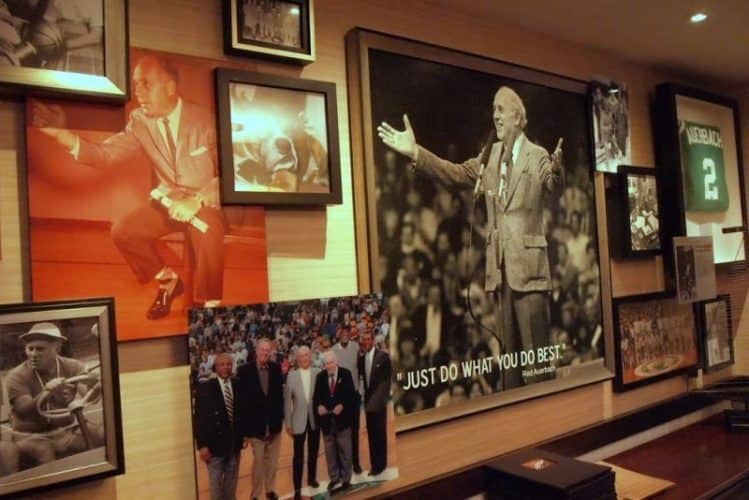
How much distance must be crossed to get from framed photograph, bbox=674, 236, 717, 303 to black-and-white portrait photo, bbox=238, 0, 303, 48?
1.74m

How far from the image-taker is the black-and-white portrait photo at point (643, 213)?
2273 millimetres

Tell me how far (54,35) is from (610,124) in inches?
72.8

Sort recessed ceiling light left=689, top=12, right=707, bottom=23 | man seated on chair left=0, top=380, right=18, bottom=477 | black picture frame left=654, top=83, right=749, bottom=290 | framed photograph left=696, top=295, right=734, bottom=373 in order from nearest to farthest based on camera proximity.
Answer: man seated on chair left=0, top=380, right=18, bottom=477 < recessed ceiling light left=689, top=12, right=707, bottom=23 < black picture frame left=654, top=83, right=749, bottom=290 < framed photograph left=696, top=295, right=734, bottom=373

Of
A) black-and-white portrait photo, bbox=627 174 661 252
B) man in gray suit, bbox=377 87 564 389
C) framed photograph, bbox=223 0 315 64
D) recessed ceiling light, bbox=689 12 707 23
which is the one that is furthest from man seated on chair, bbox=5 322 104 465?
recessed ceiling light, bbox=689 12 707 23

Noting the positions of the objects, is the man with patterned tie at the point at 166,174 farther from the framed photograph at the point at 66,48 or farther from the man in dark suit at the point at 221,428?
the man in dark suit at the point at 221,428

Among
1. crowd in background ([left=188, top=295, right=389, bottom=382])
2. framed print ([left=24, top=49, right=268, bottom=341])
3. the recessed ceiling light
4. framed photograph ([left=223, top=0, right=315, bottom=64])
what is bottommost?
crowd in background ([left=188, top=295, right=389, bottom=382])

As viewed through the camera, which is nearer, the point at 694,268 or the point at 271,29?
the point at 271,29

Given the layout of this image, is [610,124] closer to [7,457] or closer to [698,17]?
[698,17]

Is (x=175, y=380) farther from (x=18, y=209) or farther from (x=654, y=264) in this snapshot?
(x=654, y=264)

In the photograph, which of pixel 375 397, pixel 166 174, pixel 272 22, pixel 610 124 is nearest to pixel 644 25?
pixel 610 124

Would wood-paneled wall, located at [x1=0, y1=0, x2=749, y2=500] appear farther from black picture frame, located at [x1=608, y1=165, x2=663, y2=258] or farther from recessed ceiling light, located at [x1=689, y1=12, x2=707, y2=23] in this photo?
recessed ceiling light, located at [x1=689, y1=12, x2=707, y2=23]

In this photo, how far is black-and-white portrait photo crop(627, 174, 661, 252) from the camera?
227 cm

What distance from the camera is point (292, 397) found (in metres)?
1.38

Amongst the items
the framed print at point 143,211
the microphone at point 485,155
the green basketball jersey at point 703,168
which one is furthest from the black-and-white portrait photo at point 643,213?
the framed print at point 143,211
